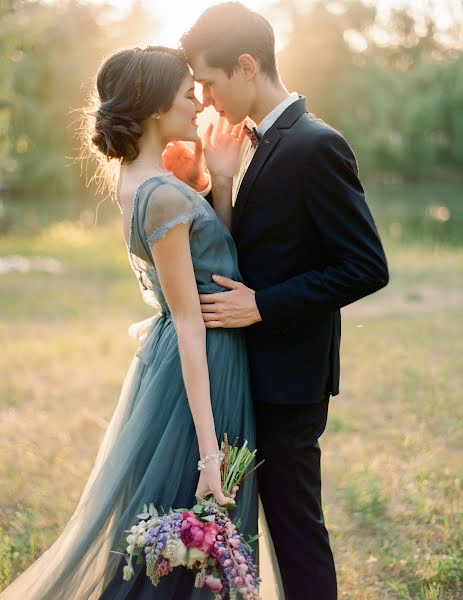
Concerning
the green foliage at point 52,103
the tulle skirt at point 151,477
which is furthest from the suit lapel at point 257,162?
the green foliage at point 52,103

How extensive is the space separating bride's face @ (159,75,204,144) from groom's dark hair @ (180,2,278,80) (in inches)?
4.1

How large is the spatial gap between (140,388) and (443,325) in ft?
19.4

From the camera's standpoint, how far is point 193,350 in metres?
2.17

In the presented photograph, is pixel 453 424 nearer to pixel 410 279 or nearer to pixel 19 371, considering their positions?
pixel 19 371

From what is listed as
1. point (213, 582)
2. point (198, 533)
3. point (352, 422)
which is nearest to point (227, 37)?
point (198, 533)

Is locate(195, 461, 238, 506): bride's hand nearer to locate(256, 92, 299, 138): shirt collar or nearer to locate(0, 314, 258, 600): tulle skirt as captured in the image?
locate(0, 314, 258, 600): tulle skirt

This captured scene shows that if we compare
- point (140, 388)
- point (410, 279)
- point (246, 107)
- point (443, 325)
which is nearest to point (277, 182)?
point (246, 107)

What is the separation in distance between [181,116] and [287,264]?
0.54 metres

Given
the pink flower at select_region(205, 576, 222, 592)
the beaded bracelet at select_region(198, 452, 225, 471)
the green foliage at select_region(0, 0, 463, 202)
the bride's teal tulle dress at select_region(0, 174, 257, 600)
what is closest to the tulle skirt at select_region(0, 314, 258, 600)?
the bride's teal tulle dress at select_region(0, 174, 257, 600)

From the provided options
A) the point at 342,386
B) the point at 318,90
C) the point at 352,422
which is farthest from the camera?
the point at 318,90

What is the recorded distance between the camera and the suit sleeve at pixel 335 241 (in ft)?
6.99

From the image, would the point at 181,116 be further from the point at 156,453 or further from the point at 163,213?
the point at 156,453

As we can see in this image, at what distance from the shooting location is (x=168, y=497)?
2230 mm

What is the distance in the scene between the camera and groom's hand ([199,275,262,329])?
86.9 inches
